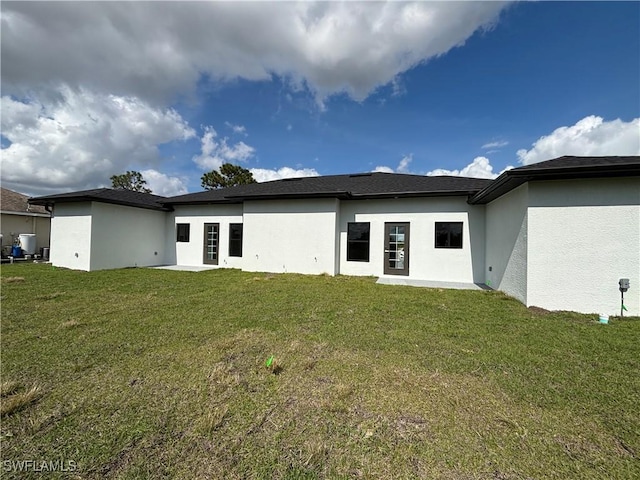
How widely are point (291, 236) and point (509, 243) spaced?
7.26 metres

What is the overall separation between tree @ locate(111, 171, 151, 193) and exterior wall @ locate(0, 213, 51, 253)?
77.6 ft

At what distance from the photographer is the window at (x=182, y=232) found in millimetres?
13266

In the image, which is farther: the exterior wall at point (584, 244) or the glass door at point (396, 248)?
the glass door at point (396, 248)

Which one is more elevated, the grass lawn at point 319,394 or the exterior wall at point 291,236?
the exterior wall at point 291,236

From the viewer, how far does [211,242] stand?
12.8 metres

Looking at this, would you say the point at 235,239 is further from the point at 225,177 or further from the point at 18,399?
the point at 225,177

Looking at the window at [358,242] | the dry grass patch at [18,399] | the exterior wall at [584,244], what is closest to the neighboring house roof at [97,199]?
the window at [358,242]

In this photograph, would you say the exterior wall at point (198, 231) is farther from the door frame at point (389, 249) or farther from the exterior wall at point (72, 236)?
the door frame at point (389, 249)

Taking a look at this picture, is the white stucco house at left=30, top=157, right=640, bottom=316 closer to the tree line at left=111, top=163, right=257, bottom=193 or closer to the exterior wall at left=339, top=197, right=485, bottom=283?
the exterior wall at left=339, top=197, right=485, bottom=283

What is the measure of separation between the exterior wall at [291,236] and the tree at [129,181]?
36502 mm

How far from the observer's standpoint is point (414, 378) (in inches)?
112

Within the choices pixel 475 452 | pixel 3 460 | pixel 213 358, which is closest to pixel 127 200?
pixel 213 358

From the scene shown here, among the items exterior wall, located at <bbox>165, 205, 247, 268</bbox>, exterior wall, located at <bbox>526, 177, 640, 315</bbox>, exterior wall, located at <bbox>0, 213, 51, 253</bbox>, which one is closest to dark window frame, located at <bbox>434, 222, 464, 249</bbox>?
exterior wall, located at <bbox>526, 177, 640, 315</bbox>

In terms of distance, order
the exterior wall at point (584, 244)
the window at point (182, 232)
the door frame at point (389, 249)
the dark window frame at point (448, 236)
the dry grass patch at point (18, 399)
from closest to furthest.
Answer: the dry grass patch at point (18, 399), the exterior wall at point (584, 244), the dark window frame at point (448, 236), the door frame at point (389, 249), the window at point (182, 232)
